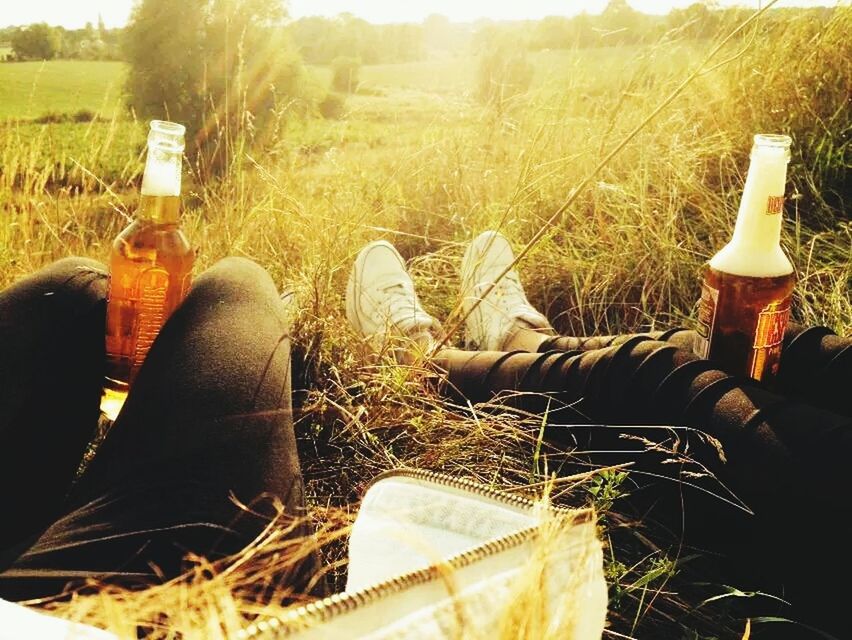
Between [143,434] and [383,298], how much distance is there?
151 centimetres

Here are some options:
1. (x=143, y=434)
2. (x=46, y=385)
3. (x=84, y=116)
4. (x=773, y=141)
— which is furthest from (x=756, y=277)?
(x=84, y=116)

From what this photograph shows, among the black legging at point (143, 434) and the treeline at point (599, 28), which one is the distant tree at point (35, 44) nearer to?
the treeline at point (599, 28)

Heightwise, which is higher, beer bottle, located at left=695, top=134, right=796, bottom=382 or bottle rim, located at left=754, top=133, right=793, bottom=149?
bottle rim, located at left=754, top=133, right=793, bottom=149

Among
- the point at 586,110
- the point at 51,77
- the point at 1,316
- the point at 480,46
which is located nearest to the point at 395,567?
the point at 1,316

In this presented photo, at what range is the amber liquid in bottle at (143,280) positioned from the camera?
142 centimetres

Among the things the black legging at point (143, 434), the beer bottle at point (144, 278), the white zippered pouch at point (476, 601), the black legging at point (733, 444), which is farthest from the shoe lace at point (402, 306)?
the white zippered pouch at point (476, 601)

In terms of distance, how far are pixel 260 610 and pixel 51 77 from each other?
320 centimetres

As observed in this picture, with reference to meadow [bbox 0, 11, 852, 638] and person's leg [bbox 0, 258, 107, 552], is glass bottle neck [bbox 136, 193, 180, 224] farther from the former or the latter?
meadow [bbox 0, 11, 852, 638]

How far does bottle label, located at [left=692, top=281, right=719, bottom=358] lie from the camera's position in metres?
1.45

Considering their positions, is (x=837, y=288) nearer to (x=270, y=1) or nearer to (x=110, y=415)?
(x=110, y=415)

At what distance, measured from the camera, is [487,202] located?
11.6 ft

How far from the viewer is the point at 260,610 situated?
1.42 feet

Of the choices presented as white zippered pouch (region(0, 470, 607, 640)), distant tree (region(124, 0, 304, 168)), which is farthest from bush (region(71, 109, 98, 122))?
distant tree (region(124, 0, 304, 168))

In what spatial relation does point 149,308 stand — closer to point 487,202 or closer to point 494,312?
point 494,312
